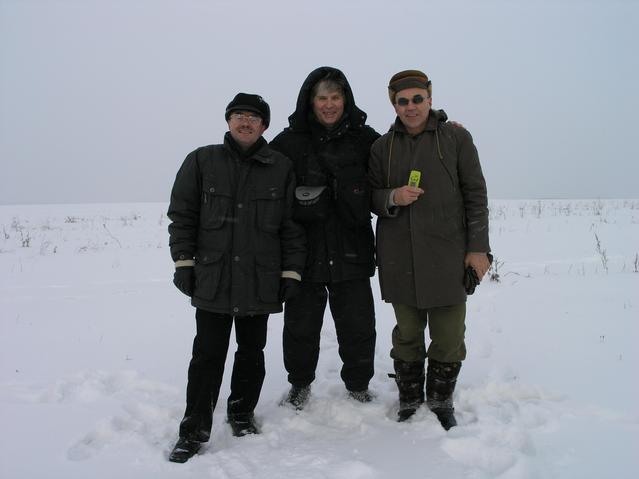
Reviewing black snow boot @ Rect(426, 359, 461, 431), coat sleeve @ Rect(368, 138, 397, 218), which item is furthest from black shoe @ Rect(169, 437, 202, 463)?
coat sleeve @ Rect(368, 138, 397, 218)

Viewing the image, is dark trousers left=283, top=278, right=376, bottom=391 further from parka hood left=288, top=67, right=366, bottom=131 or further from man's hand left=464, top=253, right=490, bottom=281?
parka hood left=288, top=67, right=366, bottom=131

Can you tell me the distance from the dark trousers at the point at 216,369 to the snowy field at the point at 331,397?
0.53ft

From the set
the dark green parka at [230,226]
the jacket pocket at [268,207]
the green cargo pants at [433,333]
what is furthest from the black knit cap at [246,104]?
the green cargo pants at [433,333]

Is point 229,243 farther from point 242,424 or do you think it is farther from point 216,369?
point 242,424

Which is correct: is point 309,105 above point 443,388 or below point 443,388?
above

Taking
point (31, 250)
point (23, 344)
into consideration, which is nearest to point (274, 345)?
point (23, 344)

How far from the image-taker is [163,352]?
3.85 metres

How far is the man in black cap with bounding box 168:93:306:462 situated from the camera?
263 centimetres

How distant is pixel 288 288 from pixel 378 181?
A: 92 centimetres

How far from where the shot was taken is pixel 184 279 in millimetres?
2633

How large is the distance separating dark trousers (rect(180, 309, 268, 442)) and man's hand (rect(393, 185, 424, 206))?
1.10m

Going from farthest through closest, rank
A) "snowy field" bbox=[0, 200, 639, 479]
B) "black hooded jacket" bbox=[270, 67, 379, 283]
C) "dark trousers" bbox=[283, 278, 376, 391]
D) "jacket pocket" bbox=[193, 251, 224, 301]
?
"dark trousers" bbox=[283, 278, 376, 391] → "black hooded jacket" bbox=[270, 67, 379, 283] → "jacket pocket" bbox=[193, 251, 224, 301] → "snowy field" bbox=[0, 200, 639, 479]

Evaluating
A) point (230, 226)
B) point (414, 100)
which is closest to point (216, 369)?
point (230, 226)

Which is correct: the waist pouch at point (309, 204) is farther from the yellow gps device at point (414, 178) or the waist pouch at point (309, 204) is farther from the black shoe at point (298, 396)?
the black shoe at point (298, 396)
